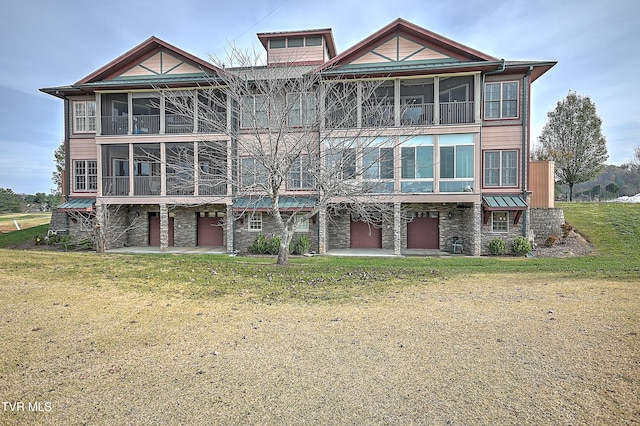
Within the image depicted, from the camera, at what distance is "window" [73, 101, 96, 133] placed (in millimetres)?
22547

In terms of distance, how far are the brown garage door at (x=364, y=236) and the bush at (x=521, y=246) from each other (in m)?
6.59

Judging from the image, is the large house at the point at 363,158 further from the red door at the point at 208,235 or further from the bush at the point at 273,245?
the bush at the point at 273,245

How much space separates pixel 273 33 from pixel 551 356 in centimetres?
2127

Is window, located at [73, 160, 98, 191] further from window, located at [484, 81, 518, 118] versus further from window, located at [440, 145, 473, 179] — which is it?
window, located at [484, 81, 518, 118]

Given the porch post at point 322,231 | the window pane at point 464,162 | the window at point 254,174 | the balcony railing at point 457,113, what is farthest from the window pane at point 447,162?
the window at point 254,174

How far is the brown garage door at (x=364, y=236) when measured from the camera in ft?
69.1

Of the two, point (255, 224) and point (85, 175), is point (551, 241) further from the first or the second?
point (85, 175)

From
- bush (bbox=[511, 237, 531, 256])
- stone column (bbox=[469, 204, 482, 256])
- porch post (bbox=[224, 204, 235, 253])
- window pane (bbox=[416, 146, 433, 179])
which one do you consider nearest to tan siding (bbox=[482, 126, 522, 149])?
window pane (bbox=[416, 146, 433, 179])

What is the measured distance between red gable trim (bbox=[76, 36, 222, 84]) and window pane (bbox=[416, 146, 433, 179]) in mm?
11808

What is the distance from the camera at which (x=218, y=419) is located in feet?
11.9

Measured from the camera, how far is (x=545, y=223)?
19.6 m

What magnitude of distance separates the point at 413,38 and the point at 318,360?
18.4 metres

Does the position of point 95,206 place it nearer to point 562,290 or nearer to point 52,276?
point 52,276

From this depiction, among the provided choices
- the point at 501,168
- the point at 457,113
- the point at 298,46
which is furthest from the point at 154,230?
the point at 501,168
